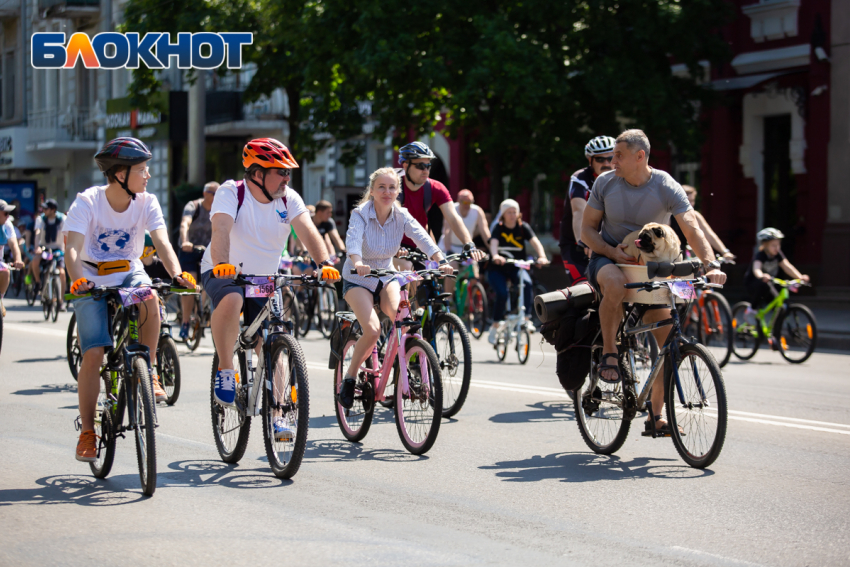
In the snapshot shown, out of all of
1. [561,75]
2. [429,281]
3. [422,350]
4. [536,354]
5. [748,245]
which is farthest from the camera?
[748,245]

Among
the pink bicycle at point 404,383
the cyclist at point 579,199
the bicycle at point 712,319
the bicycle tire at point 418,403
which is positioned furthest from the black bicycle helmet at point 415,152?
the bicycle at point 712,319

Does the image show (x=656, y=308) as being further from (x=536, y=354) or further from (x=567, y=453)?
(x=536, y=354)

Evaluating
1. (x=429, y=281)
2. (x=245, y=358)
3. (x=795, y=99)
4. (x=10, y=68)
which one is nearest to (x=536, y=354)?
(x=429, y=281)

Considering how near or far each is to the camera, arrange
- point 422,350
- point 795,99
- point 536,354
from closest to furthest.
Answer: point 422,350 < point 536,354 < point 795,99

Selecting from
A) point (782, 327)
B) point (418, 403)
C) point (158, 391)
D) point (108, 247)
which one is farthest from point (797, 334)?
point (108, 247)

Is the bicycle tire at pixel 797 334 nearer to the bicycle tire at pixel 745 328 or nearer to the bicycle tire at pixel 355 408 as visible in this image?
the bicycle tire at pixel 745 328

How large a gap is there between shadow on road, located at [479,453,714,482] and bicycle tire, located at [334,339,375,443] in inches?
38.5

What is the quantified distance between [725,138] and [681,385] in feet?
54.7

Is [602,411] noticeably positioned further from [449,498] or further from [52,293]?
[52,293]

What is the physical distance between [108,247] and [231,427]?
3.97 ft

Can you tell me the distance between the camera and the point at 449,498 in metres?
5.74

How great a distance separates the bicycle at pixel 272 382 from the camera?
6.01m

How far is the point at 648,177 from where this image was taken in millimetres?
6559

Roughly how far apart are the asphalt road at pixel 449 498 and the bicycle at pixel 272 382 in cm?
18
